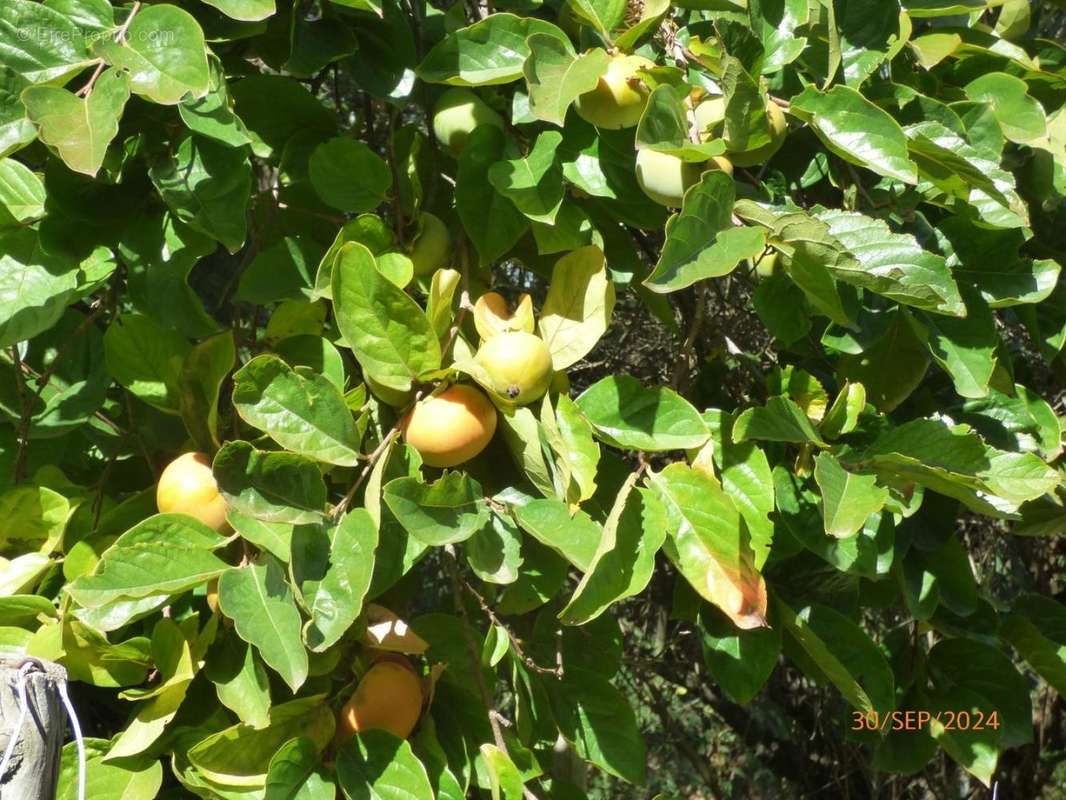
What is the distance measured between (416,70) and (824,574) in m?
0.73

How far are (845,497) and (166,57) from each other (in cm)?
71

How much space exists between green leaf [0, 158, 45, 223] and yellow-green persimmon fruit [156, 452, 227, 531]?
0.30 meters

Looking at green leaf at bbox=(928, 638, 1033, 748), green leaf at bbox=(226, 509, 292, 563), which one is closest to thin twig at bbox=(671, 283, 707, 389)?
green leaf at bbox=(226, 509, 292, 563)

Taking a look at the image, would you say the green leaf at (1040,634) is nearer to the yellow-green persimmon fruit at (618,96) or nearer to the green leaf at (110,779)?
the yellow-green persimmon fruit at (618,96)

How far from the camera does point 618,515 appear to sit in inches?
36.5

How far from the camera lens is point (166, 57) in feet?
3.06

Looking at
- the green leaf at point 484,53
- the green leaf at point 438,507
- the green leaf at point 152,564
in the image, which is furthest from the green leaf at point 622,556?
the green leaf at point 484,53

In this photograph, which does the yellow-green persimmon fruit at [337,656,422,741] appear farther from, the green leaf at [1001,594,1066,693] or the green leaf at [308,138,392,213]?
the green leaf at [1001,594,1066,693]

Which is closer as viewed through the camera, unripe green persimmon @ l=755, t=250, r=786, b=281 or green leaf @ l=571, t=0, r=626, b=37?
green leaf @ l=571, t=0, r=626, b=37

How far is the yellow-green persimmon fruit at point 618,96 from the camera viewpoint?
3.36 ft

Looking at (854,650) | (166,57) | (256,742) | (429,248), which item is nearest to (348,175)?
(429,248)

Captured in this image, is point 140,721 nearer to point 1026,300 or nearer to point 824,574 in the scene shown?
point 824,574

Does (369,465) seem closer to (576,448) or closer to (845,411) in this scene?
(576,448)

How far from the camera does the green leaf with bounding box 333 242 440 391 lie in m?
0.94
